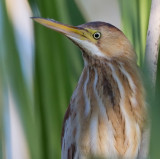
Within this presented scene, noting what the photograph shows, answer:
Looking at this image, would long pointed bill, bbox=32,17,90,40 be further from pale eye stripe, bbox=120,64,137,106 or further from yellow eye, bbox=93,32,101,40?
pale eye stripe, bbox=120,64,137,106

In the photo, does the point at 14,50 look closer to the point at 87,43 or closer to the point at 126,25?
the point at 126,25

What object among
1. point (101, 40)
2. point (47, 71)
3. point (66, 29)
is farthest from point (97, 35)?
point (47, 71)

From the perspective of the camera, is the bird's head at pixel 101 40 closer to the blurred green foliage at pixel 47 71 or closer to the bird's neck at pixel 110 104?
the bird's neck at pixel 110 104

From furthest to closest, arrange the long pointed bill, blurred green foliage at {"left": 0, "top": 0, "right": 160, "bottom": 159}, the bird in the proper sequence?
the bird
the long pointed bill
blurred green foliage at {"left": 0, "top": 0, "right": 160, "bottom": 159}

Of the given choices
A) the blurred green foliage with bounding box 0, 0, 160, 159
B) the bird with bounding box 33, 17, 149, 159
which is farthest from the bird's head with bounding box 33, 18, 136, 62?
the blurred green foliage with bounding box 0, 0, 160, 159

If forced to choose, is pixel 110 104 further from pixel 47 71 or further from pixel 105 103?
pixel 47 71

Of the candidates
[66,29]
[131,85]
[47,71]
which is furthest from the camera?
[131,85]

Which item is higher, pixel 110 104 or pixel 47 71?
pixel 47 71
